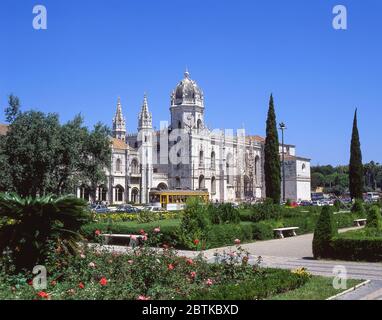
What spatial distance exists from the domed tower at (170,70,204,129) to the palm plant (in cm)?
7427

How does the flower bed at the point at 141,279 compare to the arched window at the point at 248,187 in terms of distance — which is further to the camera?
the arched window at the point at 248,187

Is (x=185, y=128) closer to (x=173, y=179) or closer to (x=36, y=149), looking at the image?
(x=173, y=179)

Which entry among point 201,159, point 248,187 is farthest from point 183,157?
point 248,187

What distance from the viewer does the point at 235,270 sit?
1101 cm

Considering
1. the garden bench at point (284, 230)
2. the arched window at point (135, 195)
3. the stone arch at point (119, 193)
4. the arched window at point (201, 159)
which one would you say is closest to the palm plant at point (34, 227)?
the garden bench at point (284, 230)

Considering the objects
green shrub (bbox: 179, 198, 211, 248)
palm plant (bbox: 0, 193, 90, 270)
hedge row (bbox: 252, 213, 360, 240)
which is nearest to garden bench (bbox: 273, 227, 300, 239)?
hedge row (bbox: 252, 213, 360, 240)

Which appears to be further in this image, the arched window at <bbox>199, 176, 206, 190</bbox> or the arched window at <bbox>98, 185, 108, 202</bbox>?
the arched window at <bbox>199, 176, 206, 190</bbox>

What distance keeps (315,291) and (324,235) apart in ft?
20.8

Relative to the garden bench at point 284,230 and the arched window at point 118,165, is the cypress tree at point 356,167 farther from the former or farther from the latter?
the arched window at point 118,165

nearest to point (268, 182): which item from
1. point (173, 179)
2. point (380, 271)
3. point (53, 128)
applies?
point (53, 128)

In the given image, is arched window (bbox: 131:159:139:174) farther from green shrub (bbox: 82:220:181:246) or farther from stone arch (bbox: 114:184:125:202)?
green shrub (bbox: 82:220:181:246)

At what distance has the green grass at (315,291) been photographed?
9.37 metres

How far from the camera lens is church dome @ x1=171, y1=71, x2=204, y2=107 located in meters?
87.1

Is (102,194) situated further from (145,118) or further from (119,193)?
(145,118)
